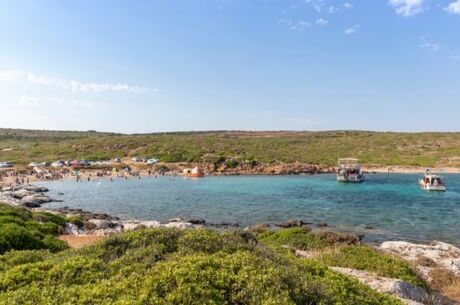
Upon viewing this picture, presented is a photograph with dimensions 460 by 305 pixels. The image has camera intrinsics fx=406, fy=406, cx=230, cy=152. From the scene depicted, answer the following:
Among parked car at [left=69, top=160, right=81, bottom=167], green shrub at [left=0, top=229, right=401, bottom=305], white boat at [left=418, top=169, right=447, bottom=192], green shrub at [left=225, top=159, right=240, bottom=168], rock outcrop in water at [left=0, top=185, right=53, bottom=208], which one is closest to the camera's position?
green shrub at [left=0, top=229, right=401, bottom=305]

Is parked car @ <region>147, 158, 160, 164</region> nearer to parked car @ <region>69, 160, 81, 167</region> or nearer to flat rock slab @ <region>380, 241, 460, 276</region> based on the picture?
parked car @ <region>69, 160, 81, 167</region>

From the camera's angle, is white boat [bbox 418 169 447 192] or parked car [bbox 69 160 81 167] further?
parked car [bbox 69 160 81 167]

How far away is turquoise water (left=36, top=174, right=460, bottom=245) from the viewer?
38903 millimetres

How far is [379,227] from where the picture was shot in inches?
1483

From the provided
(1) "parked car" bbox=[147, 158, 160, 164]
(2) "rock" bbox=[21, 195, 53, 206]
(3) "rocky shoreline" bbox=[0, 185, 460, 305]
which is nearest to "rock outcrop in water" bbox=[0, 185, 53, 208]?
(2) "rock" bbox=[21, 195, 53, 206]

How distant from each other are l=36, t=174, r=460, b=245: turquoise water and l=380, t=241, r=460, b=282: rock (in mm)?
7152

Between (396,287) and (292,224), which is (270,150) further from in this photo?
(396,287)

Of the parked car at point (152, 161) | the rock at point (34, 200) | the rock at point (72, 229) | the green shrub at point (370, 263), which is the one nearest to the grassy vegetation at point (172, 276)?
the green shrub at point (370, 263)

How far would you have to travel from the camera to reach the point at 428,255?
22.6m

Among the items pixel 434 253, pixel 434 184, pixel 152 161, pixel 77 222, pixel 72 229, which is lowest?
pixel 152 161

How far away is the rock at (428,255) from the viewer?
760 inches

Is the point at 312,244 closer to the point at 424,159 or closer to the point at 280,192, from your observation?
the point at 280,192

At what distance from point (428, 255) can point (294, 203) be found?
31.4 m

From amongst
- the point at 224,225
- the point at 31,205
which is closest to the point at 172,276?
the point at 224,225
